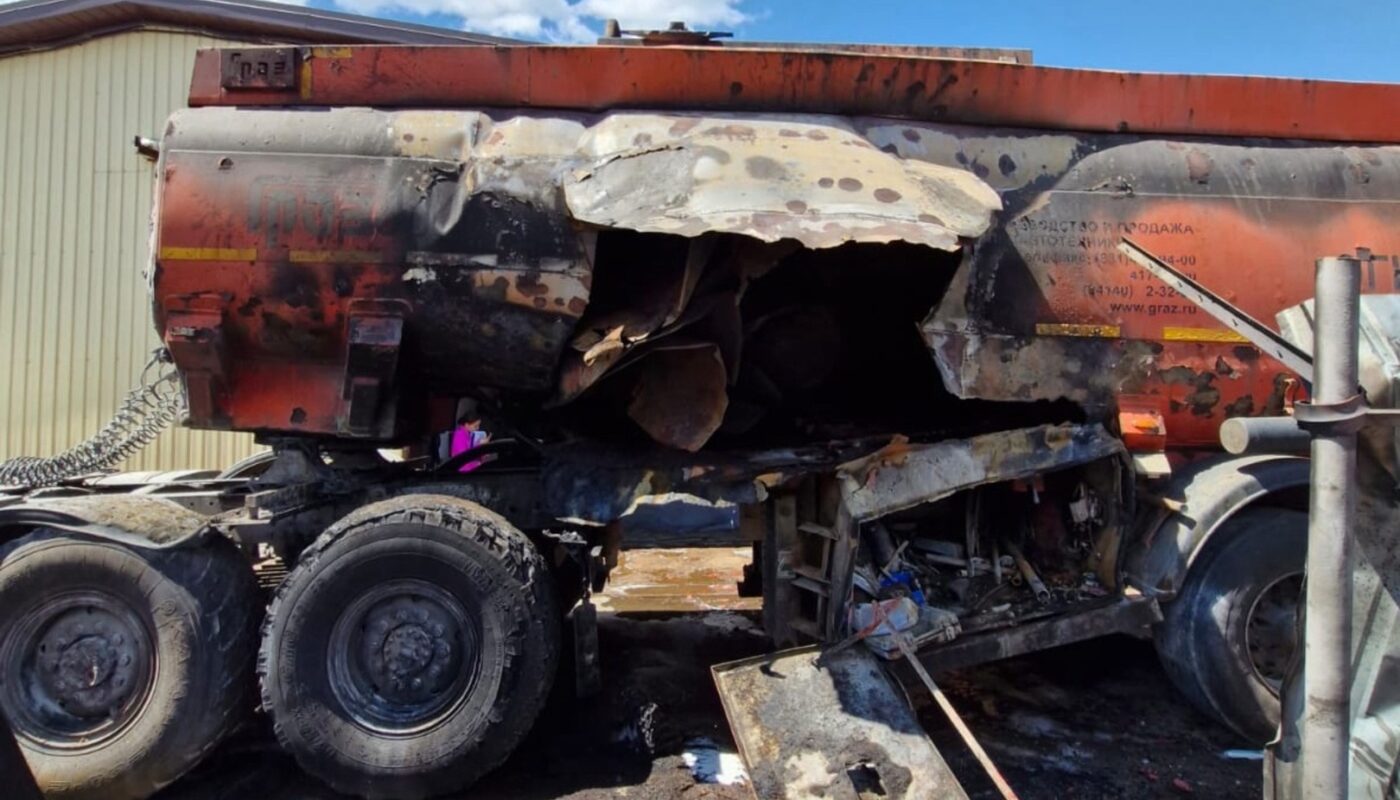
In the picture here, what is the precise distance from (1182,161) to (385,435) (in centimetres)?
411

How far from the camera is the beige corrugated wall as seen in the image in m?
10.1

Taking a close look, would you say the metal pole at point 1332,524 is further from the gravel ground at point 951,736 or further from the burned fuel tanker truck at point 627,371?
the gravel ground at point 951,736

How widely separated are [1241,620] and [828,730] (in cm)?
204

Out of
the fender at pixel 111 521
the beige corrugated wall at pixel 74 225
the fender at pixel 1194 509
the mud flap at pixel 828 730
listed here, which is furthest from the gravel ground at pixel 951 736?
the beige corrugated wall at pixel 74 225

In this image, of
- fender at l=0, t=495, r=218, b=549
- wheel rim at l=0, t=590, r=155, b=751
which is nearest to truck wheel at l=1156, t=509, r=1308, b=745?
fender at l=0, t=495, r=218, b=549

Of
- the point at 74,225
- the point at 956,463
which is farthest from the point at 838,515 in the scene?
the point at 74,225

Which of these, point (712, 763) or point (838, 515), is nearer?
point (712, 763)

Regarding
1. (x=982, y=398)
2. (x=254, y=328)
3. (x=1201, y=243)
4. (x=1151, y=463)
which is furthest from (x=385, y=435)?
(x=1201, y=243)

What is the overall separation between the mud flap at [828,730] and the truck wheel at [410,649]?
88cm

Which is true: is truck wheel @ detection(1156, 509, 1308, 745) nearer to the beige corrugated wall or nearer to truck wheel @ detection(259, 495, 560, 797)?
truck wheel @ detection(259, 495, 560, 797)

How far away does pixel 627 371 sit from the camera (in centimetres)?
448

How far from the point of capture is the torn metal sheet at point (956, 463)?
13.7 ft

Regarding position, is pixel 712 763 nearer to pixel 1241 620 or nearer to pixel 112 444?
pixel 1241 620

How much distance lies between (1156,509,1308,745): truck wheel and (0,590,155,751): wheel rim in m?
4.59
